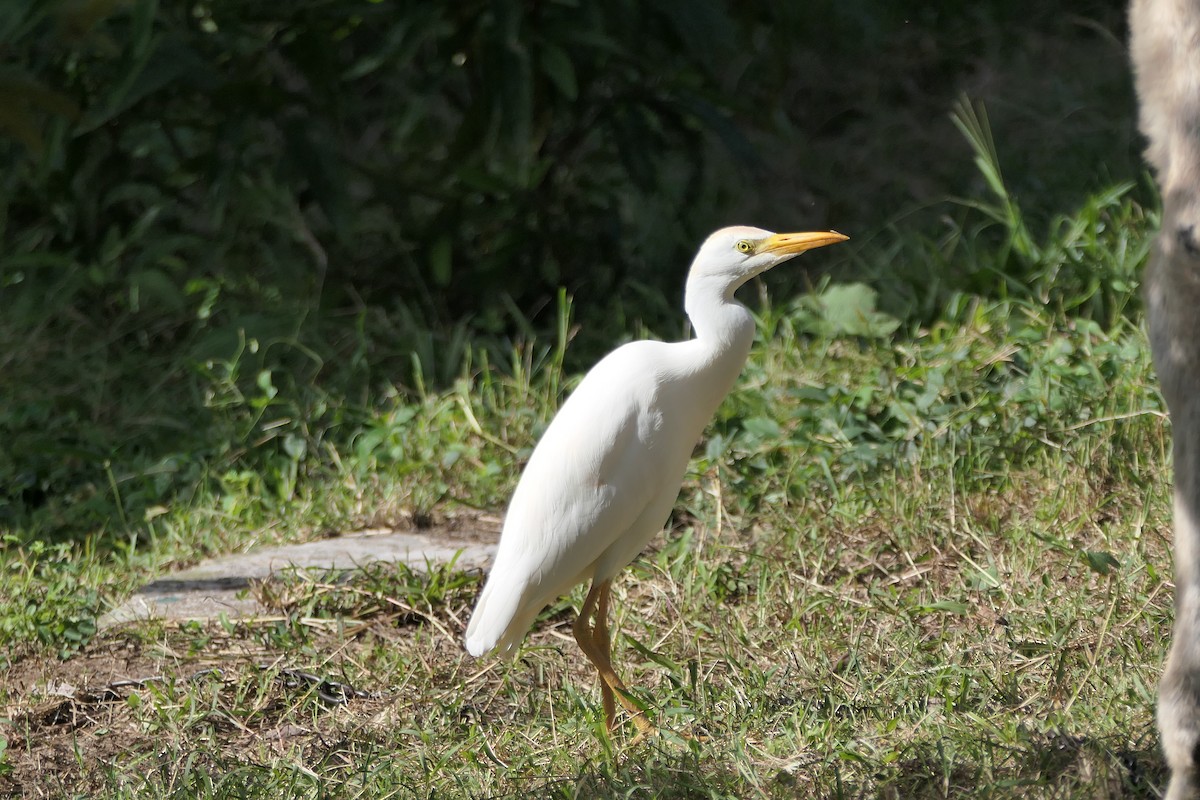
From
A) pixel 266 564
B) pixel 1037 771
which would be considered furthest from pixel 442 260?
pixel 1037 771

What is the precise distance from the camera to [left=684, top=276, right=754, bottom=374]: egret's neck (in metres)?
3.01

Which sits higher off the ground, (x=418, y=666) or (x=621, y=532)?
(x=621, y=532)

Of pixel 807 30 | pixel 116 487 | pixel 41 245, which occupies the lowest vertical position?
pixel 116 487

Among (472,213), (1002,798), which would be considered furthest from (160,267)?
(1002,798)

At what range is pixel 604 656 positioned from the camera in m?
2.99

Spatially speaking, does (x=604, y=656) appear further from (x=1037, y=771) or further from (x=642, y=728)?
(x=1037, y=771)

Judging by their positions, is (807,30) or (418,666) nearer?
(418,666)

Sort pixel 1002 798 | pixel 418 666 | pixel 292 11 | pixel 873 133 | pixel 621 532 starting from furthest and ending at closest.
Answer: pixel 873 133
pixel 292 11
pixel 418 666
pixel 621 532
pixel 1002 798

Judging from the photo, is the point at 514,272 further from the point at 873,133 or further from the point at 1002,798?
the point at 1002,798

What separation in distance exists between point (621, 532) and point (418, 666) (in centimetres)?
68

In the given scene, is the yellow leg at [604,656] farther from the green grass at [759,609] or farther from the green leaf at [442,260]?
the green leaf at [442,260]

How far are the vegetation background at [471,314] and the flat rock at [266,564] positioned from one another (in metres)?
0.09

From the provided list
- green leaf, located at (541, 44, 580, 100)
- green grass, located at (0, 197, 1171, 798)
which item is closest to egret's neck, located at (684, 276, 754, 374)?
green grass, located at (0, 197, 1171, 798)

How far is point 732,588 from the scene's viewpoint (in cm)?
354
